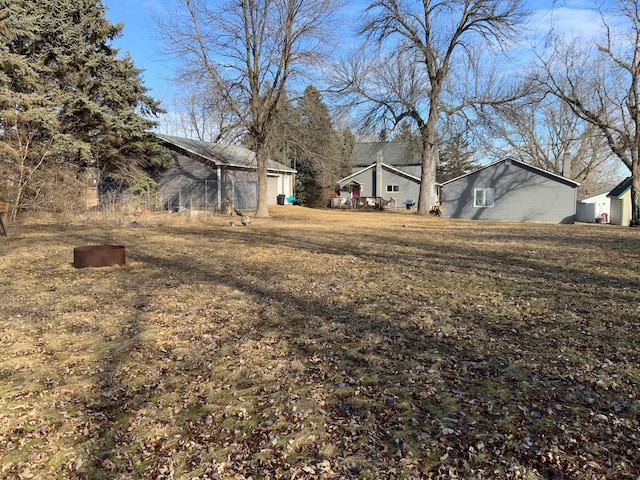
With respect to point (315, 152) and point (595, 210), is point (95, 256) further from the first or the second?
point (595, 210)

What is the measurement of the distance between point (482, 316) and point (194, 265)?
5.24 m

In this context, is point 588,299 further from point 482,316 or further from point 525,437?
point 525,437

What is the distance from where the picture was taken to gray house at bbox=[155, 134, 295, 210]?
23987mm

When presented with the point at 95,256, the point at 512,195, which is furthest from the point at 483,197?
the point at 95,256

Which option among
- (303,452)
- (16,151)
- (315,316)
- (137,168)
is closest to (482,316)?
(315,316)

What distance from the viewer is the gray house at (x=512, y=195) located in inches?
993

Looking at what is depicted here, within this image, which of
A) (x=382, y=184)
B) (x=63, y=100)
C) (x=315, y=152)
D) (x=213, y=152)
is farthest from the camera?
(x=382, y=184)

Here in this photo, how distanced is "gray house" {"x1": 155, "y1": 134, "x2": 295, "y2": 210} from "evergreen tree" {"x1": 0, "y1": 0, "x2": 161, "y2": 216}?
91.0 inches

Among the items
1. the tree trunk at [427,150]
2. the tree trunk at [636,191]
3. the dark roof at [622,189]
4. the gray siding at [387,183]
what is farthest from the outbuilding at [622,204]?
the tree trunk at [427,150]

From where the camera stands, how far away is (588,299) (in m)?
5.59

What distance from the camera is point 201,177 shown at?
24.3m

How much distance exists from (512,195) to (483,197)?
5.41 ft

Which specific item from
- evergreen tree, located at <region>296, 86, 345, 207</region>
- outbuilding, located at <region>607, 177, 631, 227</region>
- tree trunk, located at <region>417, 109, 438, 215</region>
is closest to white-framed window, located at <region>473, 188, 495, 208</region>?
tree trunk, located at <region>417, 109, 438, 215</region>

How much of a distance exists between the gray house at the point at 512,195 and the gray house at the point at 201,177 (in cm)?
1314
